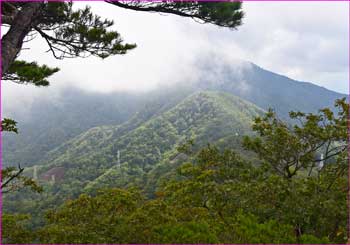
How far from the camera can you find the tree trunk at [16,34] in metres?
4.31

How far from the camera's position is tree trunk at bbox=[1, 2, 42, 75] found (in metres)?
4.31

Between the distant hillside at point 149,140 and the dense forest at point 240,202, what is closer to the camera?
the dense forest at point 240,202

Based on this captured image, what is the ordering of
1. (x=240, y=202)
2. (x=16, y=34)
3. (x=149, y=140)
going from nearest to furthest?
(x=16, y=34) → (x=240, y=202) → (x=149, y=140)

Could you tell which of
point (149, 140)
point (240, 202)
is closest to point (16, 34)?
point (240, 202)

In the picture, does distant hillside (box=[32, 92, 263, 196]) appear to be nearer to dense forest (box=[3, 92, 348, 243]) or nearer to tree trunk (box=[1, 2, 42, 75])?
dense forest (box=[3, 92, 348, 243])

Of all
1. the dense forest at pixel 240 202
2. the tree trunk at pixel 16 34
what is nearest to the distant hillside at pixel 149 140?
the dense forest at pixel 240 202

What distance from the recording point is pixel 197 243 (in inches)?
151

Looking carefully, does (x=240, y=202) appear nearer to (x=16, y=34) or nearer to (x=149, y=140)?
(x=16, y=34)

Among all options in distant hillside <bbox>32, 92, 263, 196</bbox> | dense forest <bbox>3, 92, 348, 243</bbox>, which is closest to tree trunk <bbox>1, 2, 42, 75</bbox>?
dense forest <bbox>3, 92, 348, 243</bbox>

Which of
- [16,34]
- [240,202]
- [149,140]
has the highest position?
[16,34]

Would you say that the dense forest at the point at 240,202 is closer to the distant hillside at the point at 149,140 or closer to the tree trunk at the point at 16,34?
the tree trunk at the point at 16,34

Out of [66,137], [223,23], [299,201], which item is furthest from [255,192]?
[66,137]

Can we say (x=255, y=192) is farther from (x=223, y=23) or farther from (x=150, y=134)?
(x=150, y=134)

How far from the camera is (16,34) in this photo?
4410 mm
